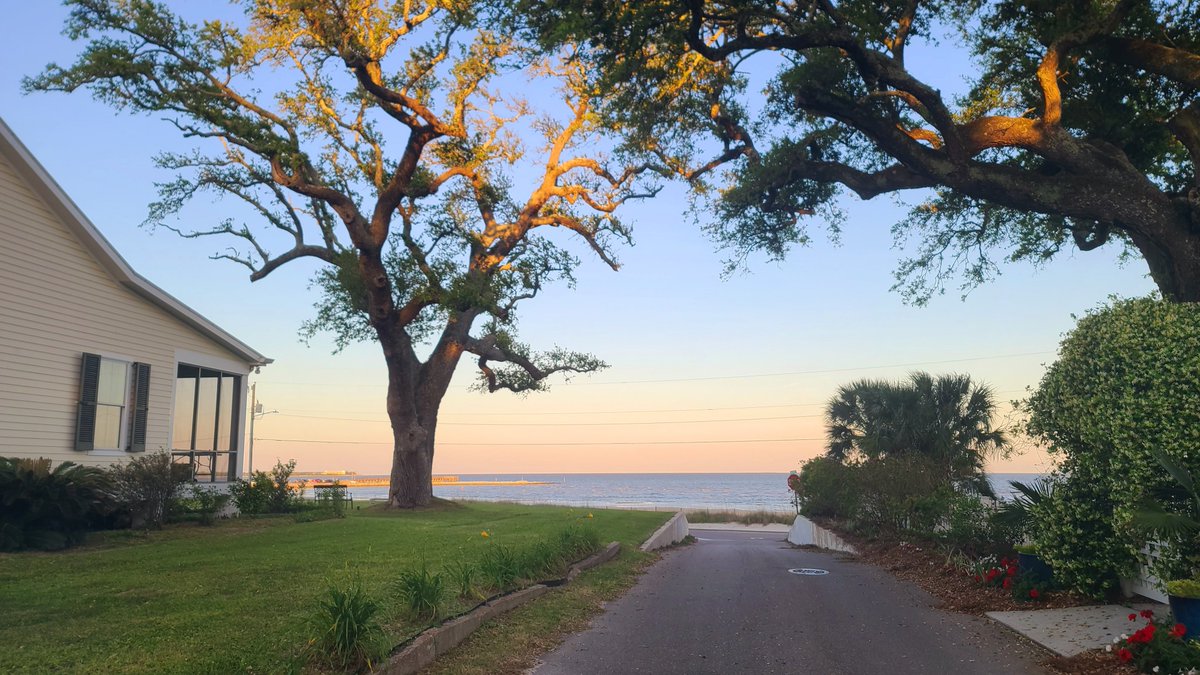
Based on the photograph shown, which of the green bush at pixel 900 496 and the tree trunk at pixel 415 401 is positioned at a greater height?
the tree trunk at pixel 415 401

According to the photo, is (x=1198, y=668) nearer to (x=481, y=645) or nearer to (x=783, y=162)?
(x=481, y=645)

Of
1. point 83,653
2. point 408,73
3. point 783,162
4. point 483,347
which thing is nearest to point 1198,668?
point 83,653

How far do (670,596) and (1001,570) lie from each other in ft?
13.8

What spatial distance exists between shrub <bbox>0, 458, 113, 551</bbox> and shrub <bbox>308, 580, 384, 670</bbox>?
9.14m

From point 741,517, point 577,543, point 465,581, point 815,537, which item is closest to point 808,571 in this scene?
point 577,543

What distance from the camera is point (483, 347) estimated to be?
29.1 m

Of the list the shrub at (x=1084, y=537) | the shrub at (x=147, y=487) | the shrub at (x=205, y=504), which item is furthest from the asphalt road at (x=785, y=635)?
the shrub at (x=205, y=504)

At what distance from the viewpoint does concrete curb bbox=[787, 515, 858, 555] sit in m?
20.5

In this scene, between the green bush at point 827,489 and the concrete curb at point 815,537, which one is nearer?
the green bush at point 827,489

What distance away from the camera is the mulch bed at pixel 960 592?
6.84 metres

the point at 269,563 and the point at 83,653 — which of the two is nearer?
the point at 83,653

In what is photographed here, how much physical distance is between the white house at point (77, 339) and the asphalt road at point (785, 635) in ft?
37.9

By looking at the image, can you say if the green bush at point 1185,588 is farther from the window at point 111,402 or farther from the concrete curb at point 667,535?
the window at point 111,402

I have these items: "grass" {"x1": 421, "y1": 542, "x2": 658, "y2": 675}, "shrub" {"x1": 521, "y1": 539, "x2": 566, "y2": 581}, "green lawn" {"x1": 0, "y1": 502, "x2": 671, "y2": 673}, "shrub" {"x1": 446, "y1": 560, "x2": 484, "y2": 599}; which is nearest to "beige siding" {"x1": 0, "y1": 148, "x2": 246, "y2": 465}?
"green lawn" {"x1": 0, "y1": 502, "x2": 671, "y2": 673}
